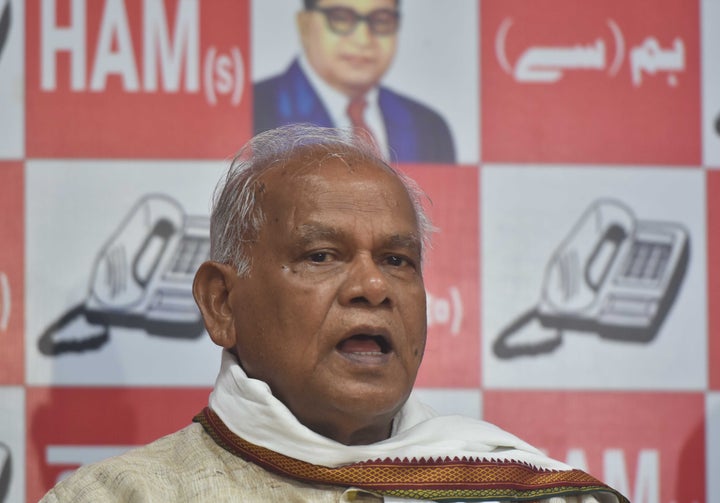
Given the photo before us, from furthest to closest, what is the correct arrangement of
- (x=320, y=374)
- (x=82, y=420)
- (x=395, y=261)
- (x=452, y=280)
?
(x=452, y=280) → (x=82, y=420) → (x=395, y=261) → (x=320, y=374)

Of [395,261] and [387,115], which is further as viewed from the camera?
[387,115]

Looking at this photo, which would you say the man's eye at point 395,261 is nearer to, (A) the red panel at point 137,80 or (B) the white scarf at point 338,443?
(B) the white scarf at point 338,443

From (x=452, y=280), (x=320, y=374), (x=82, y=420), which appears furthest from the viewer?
(x=452, y=280)

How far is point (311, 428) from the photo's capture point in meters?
2.27

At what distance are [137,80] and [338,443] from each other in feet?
4.36

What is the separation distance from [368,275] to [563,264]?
1.09 metres

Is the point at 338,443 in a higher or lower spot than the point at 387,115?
lower

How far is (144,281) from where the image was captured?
305 centimetres

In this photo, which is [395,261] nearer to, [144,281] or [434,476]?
[434,476]

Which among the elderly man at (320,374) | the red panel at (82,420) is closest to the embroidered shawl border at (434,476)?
the elderly man at (320,374)

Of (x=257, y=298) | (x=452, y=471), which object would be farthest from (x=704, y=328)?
(x=257, y=298)

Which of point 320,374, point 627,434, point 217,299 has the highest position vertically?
point 217,299

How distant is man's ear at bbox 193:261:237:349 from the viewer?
7.64 ft

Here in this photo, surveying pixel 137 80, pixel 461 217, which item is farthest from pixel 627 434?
pixel 137 80
